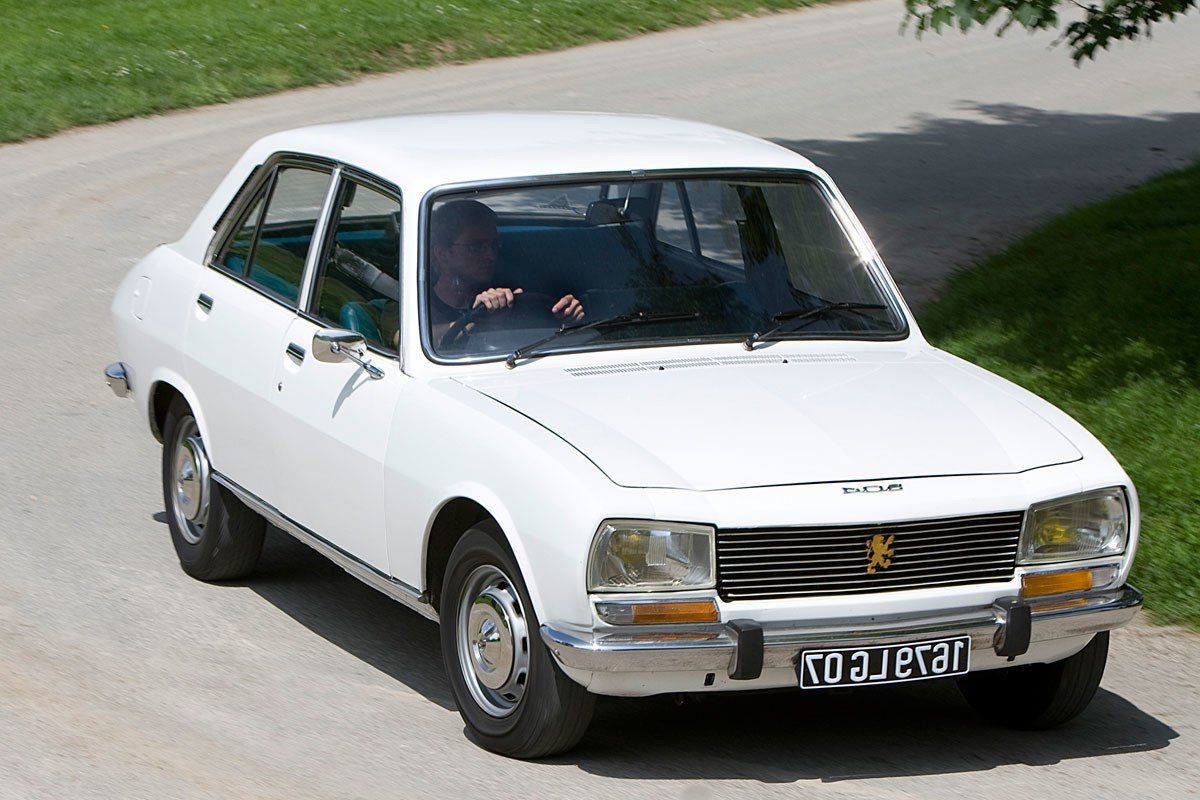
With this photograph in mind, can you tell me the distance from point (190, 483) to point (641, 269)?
214 centimetres

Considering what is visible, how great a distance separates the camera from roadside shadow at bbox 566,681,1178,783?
5.39m

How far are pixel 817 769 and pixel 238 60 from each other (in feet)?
52.1

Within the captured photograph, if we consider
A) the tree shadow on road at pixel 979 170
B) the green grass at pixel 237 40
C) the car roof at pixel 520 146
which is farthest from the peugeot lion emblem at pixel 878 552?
the green grass at pixel 237 40

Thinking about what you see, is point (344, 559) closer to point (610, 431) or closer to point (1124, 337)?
point (610, 431)

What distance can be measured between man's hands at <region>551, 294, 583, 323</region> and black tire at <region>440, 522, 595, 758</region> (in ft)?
3.12

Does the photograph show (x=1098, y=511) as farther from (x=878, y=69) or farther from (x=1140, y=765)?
(x=878, y=69)

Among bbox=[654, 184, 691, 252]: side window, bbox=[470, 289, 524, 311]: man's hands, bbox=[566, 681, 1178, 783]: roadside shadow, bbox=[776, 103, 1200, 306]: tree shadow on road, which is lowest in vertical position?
bbox=[776, 103, 1200, 306]: tree shadow on road

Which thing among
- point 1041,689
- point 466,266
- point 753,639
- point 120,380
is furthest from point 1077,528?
point 120,380

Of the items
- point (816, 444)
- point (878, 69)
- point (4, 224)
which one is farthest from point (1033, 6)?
point (878, 69)

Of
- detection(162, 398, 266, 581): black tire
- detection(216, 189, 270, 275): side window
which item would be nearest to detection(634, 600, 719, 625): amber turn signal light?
detection(162, 398, 266, 581): black tire

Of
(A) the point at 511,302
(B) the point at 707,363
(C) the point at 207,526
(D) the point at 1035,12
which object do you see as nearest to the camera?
(B) the point at 707,363

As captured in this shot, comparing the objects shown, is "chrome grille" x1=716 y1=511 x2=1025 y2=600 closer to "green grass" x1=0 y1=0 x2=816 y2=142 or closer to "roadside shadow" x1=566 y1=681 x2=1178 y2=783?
"roadside shadow" x1=566 y1=681 x2=1178 y2=783

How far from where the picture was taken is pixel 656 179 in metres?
6.32

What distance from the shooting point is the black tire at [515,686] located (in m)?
5.18
